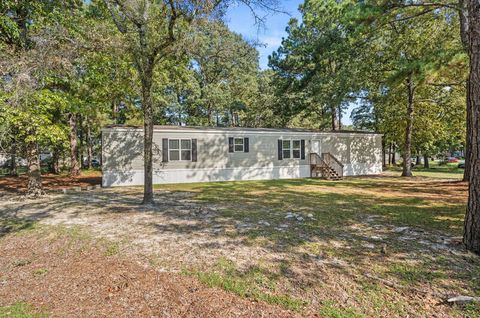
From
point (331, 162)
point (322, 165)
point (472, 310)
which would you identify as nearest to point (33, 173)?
point (472, 310)

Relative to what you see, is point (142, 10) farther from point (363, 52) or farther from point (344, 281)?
point (363, 52)

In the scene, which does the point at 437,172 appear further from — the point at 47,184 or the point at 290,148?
the point at 47,184

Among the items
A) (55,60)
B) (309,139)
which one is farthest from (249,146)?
(55,60)

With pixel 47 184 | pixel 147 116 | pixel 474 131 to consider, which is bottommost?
pixel 47 184

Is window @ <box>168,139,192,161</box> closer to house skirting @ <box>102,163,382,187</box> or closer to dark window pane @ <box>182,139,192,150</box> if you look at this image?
dark window pane @ <box>182,139,192,150</box>

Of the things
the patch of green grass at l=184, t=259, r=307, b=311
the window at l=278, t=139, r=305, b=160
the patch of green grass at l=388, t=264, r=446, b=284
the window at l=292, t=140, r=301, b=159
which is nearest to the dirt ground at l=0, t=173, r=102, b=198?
the window at l=278, t=139, r=305, b=160

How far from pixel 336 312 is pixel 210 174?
12947 millimetres

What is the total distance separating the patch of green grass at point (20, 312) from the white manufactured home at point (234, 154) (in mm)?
11062

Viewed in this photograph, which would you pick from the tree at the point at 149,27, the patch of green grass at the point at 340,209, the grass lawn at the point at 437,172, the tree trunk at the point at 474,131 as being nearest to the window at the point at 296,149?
the patch of green grass at the point at 340,209

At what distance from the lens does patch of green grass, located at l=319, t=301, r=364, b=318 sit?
9.09 ft

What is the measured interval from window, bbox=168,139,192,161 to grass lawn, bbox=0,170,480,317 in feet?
20.7

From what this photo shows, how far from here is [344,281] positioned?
341cm

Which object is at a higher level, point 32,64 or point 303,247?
point 32,64

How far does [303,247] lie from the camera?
4.53 m
